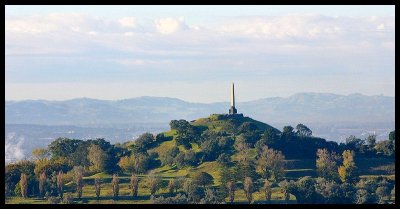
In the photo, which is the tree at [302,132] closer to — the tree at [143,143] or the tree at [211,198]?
the tree at [143,143]

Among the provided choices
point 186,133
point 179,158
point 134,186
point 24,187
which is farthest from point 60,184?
point 186,133

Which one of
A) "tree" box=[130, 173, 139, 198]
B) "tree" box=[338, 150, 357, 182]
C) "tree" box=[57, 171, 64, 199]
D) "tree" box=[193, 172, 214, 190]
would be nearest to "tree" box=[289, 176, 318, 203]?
"tree" box=[193, 172, 214, 190]

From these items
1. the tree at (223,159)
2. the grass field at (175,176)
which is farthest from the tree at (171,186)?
the tree at (223,159)

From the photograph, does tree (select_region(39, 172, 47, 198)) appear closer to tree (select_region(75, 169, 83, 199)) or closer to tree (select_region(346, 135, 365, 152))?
tree (select_region(75, 169, 83, 199))

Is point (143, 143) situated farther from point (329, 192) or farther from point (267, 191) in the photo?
point (329, 192)

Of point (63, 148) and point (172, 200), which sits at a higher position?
point (63, 148)
